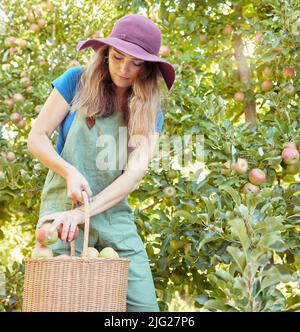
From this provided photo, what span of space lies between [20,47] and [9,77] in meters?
0.21

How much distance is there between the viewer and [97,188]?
2049mm

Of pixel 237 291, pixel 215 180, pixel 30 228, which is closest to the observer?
pixel 237 291

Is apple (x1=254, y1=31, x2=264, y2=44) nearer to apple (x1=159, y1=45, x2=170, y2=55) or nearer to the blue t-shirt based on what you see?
apple (x1=159, y1=45, x2=170, y2=55)

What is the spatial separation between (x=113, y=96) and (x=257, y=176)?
2.56 ft

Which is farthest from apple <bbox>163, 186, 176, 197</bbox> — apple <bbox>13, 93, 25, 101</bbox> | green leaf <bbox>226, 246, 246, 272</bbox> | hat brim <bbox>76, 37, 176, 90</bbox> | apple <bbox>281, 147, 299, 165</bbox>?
green leaf <bbox>226, 246, 246, 272</bbox>

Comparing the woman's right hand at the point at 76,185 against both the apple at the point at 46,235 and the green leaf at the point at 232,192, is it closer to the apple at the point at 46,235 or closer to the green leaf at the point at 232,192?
the apple at the point at 46,235

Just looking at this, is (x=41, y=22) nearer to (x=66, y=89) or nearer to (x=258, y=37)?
(x=258, y=37)

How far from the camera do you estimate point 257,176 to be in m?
2.60

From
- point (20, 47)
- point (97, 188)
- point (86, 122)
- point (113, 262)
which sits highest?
point (20, 47)

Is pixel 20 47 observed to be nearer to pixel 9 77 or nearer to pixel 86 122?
pixel 9 77

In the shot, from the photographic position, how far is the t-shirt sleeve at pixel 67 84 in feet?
6.68

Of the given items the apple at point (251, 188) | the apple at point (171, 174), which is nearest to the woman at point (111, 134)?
the apple at point (251, 188)

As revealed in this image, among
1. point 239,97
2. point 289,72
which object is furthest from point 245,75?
point 289,72
